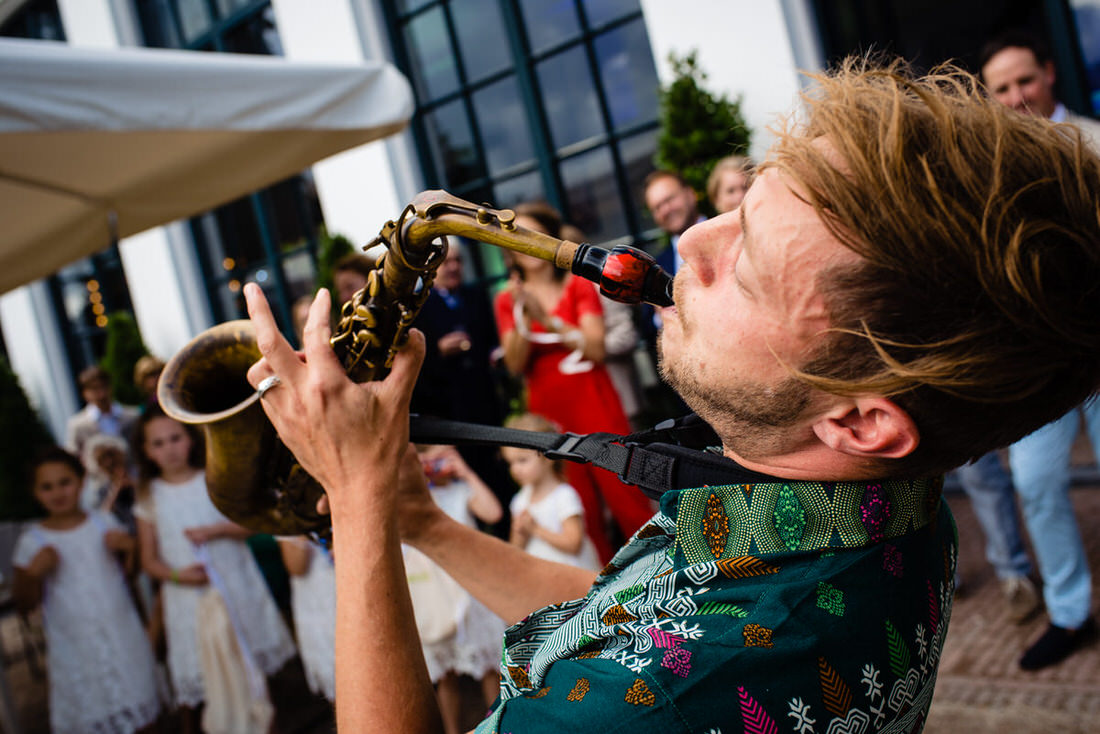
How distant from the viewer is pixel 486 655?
3268 mm

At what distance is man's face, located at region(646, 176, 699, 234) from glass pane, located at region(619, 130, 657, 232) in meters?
1.94

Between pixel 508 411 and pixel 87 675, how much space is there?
3063 millimetres

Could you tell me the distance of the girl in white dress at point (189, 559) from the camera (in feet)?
12.2

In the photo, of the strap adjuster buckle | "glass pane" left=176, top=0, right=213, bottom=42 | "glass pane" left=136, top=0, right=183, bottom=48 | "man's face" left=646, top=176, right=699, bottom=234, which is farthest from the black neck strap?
"glass pane" left=136, top=0, right=183, bottom=48

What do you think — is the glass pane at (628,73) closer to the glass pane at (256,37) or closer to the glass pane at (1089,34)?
the glass pane at (1089,34)

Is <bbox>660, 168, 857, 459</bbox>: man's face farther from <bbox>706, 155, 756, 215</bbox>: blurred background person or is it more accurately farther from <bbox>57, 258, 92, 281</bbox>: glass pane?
<bbox>57, 258, 92, 281</bbox>: glass pane

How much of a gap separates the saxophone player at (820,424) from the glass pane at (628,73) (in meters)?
4.91

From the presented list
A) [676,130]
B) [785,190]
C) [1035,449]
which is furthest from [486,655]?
[676,130]

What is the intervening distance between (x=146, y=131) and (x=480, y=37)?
12.8ft

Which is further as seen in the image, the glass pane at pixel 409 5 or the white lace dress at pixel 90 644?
the glass pane at pixel 409 5

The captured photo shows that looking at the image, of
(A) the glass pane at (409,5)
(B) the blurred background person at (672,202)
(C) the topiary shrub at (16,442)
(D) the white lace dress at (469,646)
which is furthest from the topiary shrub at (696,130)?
(C) the topiary shrub at (16,442)

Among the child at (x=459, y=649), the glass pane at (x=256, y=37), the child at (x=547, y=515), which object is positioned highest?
the glass pane at (x=256, y=37)

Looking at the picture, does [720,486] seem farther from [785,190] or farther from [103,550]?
[103,550]

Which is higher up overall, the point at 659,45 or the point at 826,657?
the point at 659,45
